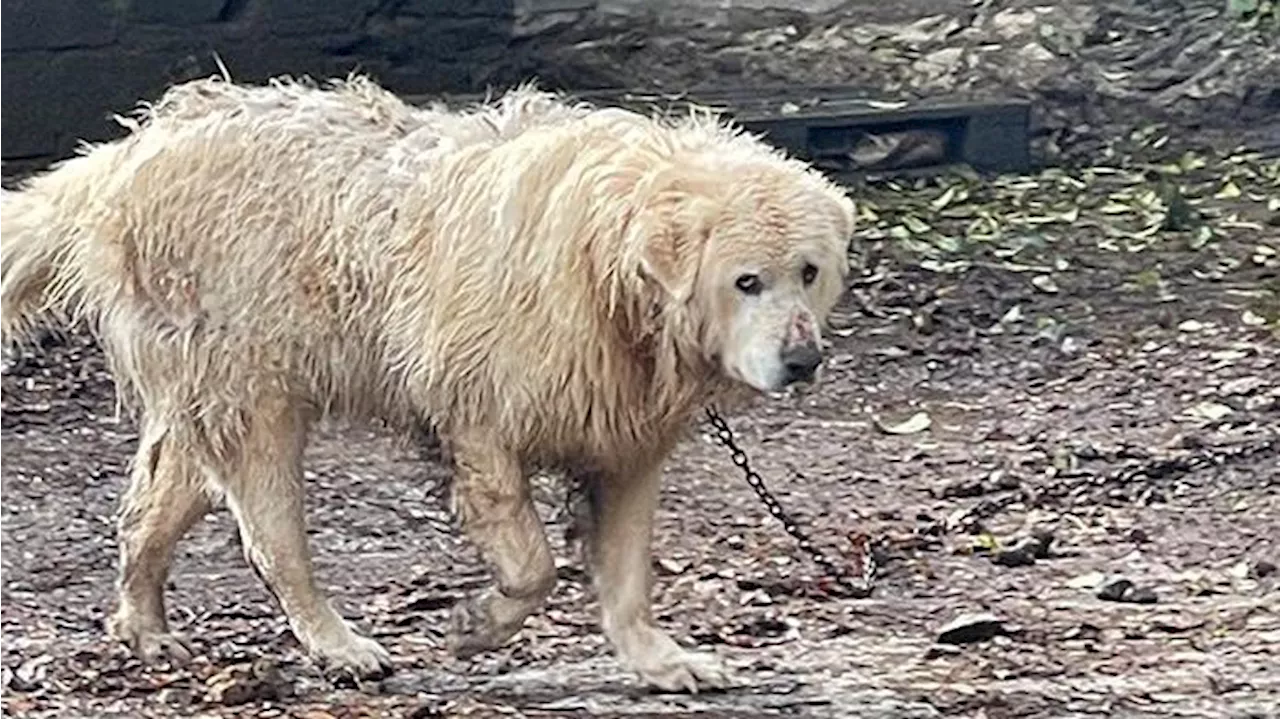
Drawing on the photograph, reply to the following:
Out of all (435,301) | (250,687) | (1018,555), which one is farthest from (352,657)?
(1018,555)

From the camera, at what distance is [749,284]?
5227 millimetres

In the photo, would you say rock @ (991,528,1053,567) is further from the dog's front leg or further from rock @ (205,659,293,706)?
rock @ (205,659,293,706)

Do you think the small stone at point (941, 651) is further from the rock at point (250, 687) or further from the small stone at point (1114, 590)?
the rock at point (250, 687)

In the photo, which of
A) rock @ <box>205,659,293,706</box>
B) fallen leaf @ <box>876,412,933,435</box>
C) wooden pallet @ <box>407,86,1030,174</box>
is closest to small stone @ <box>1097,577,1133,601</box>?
rock @ <box>205,659,293,706</box>

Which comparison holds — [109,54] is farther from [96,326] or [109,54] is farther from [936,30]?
[96,326]

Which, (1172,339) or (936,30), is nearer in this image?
(1172,339)

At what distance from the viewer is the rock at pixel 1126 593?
6.38 m

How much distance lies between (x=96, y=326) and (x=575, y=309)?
43.3 inches

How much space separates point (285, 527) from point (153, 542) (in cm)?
36

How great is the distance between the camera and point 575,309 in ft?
17.5

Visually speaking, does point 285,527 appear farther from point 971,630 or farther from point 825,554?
point 825,554

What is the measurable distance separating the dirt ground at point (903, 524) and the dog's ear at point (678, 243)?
656 mm

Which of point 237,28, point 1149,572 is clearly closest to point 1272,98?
point 237,28

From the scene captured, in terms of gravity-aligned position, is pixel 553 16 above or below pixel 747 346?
below
